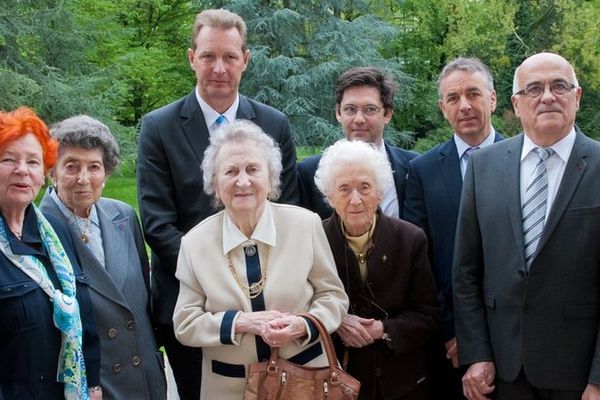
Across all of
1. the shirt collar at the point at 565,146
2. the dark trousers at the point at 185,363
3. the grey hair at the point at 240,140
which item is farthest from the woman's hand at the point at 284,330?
the shirt collar at the point at 565,146

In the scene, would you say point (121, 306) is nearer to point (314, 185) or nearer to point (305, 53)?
point (314, 185)

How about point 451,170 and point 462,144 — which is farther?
point 462,144

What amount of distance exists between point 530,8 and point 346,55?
13.4 metres

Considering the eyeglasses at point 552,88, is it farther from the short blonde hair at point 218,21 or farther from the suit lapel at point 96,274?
the suit lapel at point 96,274

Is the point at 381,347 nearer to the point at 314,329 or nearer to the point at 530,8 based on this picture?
the point at 314,329

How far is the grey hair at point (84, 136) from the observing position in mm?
3771

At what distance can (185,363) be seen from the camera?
4.29 metres

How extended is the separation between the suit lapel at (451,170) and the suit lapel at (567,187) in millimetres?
851

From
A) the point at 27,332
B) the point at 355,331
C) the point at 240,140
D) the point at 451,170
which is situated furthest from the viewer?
the point at 451,170

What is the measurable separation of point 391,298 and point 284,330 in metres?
0.73

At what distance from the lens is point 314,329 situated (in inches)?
133

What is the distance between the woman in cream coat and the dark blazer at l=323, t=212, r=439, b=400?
21 centimetres

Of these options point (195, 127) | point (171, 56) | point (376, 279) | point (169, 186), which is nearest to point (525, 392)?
point (376, 279)

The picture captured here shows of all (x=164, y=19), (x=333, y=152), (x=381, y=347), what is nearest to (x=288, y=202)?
(x=333, y=152)
